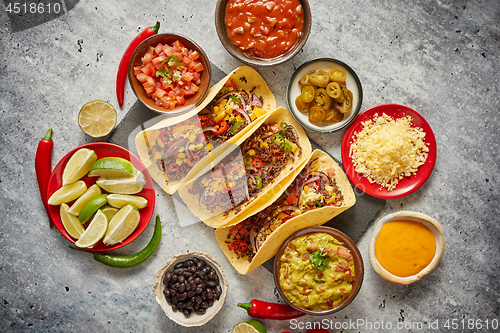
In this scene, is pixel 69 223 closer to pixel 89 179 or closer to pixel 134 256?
pixel 89 179

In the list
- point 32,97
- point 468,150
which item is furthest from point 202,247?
point 468,150

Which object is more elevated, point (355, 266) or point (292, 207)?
point (292, 207)

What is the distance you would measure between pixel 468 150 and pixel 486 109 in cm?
56

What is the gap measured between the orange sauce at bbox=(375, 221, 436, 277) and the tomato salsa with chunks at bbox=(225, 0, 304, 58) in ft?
7.68

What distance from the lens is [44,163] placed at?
3695 mm

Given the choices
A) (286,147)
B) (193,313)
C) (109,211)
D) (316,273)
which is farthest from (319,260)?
(109,211)

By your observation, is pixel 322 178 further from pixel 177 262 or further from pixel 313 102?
pixel 177 262

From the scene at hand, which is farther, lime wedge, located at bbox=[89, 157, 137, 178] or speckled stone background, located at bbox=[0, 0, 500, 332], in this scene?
speckled stone background, located at bbox=[0, 0, 500, 332]

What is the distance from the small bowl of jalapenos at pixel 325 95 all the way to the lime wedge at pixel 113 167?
1940 mm

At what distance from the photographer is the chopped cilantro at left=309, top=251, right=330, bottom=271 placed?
3211mm

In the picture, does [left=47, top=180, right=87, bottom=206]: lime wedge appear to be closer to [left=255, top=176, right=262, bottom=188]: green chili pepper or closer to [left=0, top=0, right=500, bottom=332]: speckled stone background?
[left=0, top=0, right=500, bottom=332]: speckled stone background

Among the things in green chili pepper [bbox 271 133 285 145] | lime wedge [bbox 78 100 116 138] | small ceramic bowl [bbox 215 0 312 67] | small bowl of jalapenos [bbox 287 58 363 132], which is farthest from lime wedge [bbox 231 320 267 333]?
small ceramic bowl [bbox 215 0 312 67]

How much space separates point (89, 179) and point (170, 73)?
61.6 inches

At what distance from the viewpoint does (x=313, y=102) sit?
140 inches
